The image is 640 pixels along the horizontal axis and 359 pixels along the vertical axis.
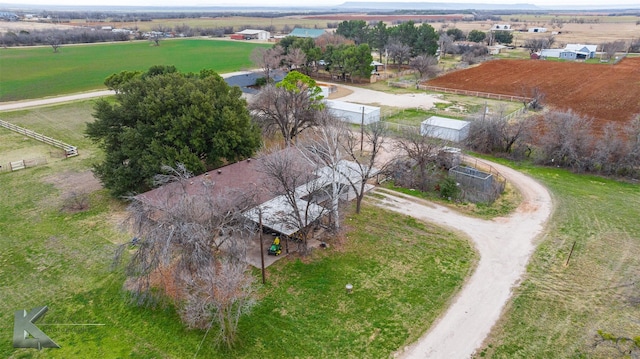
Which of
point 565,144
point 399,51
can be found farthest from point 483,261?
point 399,51

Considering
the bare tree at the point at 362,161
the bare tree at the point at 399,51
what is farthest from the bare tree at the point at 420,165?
the bare tree at the point at 399,51

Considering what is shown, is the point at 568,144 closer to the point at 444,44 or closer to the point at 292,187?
the point at 292,187

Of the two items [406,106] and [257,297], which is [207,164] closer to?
[257,297]

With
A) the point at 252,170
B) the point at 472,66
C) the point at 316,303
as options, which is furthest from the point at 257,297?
the point at 472,66

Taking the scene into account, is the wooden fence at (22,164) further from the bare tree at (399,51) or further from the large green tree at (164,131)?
the bare tree at (399,51)

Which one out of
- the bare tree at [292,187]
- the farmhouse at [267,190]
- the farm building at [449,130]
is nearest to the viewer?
the bare tree at [292,187]
